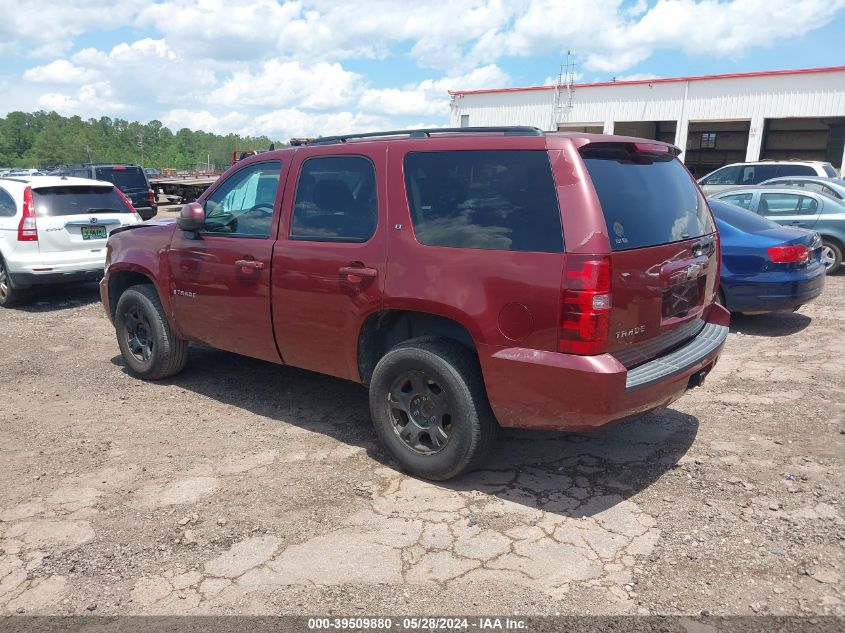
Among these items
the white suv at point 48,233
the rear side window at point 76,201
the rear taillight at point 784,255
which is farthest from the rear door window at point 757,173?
the white suv at point 48,233

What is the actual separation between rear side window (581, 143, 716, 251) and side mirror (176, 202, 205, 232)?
2.78 meters

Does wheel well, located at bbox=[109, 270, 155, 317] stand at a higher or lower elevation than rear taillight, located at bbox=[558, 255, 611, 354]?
lower

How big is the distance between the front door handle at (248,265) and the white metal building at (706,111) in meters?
26.0

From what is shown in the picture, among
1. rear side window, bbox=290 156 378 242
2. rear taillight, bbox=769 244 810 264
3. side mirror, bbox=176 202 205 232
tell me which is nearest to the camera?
rear side window, bbox=290 156 378 242

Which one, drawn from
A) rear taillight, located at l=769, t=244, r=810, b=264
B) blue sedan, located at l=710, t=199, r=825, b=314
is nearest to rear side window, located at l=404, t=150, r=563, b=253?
blue sedan, located at l=710, t=199, r=825, b=314

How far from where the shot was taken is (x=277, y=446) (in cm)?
441

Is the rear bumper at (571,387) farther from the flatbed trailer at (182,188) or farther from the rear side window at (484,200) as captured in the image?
the flatbed trailer at (182,188)

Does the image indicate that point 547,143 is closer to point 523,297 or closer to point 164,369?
point 523,297

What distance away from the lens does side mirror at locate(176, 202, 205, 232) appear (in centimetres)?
473

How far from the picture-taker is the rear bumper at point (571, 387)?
10.5 ft

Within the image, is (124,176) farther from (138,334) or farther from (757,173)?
(757,173)

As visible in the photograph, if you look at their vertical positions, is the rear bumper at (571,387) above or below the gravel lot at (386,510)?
above

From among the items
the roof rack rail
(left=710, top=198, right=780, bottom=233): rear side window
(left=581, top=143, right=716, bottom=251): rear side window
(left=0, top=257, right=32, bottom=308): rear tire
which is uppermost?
the roof rack rail

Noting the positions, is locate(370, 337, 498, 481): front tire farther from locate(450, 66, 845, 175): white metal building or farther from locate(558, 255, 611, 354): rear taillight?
locate(450, 66, 845, 175): white metal building
